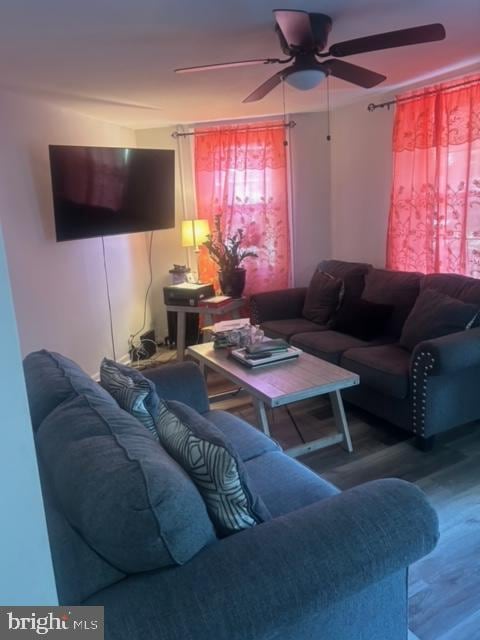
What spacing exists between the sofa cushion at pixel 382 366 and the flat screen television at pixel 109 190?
7.02 feet

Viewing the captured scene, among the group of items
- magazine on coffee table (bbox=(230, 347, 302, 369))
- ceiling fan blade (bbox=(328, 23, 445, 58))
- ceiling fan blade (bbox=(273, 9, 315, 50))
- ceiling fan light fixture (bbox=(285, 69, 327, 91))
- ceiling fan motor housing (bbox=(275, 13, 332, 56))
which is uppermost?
ceiling fan motor housing (bbox=(275, 13, 332, 56))

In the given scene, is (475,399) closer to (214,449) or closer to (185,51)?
(214,449)

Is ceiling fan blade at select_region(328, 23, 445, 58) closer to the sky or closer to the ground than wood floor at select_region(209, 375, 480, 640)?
closer to the sky

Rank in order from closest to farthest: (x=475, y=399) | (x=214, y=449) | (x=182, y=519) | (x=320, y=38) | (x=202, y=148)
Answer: (x=182, y=519) → (x=214, y=449) → (x=320, y=38) → (x=475, y=399) → (x=202, y=148)

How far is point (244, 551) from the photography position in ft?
3.58

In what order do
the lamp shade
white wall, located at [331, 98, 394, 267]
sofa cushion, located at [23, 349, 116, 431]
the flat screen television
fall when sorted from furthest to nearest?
1. the lamp shade
2. white wall, located at [331, 98, 394, 267]
3. the flat screen television
4. sofa cushion, located at [23, 349, 116, 431]

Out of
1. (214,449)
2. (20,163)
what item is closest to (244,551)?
(214,449)

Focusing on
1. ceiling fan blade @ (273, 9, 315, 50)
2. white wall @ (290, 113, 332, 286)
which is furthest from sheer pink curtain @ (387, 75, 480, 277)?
ceiling fan blade @ (273, 9, 315, 50)

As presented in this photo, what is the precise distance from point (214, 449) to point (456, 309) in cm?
222

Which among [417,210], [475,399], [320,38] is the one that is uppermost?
[320,38]

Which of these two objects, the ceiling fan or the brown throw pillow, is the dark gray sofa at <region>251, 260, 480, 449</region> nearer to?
the brown throw pillow

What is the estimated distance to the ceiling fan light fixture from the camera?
2244 mm

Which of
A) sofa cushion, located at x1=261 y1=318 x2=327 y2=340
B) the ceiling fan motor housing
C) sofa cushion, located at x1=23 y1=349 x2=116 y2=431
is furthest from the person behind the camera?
sofa cushion, located at x1=261 y1=318 x2=327 y2=340

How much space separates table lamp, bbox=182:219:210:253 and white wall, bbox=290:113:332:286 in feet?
2.99
